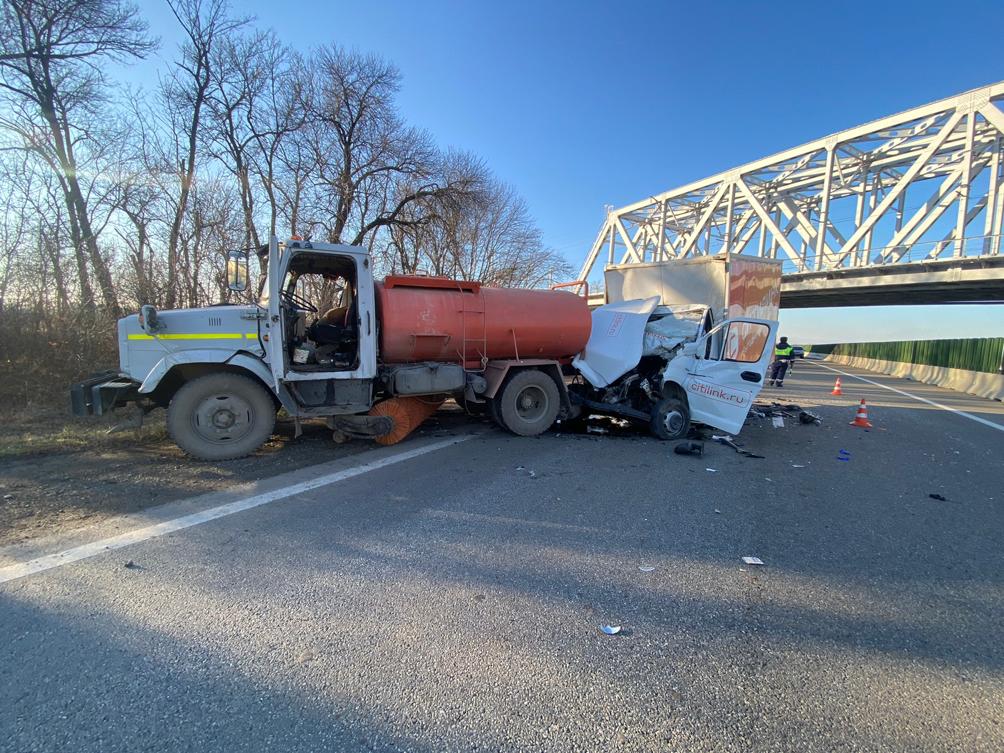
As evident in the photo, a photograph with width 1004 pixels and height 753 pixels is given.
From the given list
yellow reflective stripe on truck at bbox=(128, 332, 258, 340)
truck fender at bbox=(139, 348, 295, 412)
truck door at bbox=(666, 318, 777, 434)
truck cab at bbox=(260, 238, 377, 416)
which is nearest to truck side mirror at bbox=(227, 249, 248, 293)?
truck cab at bbox=(260, 238, 377, 416)

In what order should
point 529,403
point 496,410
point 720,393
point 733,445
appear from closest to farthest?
Answer: point 733,445
point 496,410
point 720,393
point 529,403

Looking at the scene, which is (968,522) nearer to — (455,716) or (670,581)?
(670,581)

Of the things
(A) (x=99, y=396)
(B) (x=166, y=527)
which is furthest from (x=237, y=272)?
(B) (x=166, y=527)

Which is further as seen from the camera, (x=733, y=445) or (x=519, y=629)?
(x=733, y=445)

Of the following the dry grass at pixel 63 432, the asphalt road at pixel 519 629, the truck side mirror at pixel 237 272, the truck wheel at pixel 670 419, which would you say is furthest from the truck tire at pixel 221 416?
the truck wheel at pixel 670 419

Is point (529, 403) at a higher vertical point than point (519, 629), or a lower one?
higher

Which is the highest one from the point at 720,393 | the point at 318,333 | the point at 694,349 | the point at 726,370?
the point at 318,333

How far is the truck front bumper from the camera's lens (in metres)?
5.51

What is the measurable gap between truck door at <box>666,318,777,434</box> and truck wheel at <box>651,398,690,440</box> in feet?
0.56

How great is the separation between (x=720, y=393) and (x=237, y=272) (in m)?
7.16

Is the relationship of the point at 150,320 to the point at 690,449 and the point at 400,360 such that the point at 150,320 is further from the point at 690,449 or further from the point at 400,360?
the point at 690,449

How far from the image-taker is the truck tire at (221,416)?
547 centimetres

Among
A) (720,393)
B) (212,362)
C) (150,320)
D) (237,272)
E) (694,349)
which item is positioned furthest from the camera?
(694,349)

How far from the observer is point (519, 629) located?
255 cm
